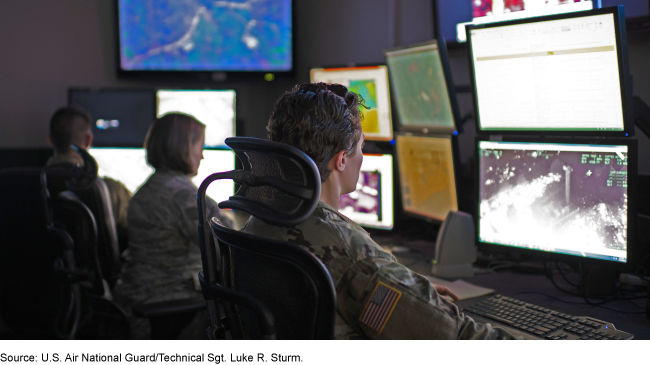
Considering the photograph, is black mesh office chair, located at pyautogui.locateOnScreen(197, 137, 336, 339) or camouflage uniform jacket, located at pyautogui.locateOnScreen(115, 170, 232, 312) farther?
camouflage uniform jacket, located at pyautogui.locateOnScreen(115, 170, 232, 312)

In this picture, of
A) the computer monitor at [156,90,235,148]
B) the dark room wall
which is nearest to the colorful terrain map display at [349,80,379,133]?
the dark room wall

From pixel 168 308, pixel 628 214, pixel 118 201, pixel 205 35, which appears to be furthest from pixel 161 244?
pixel 205 35

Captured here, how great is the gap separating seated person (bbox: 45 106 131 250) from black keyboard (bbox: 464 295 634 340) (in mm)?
1825

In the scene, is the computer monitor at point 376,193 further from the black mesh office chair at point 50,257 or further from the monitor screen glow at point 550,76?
the black mesh office chair at point 50,257

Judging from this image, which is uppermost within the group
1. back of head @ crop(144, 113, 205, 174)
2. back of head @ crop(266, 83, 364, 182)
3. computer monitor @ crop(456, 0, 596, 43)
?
computer monitor @ crop(456, 0, 596, 43)

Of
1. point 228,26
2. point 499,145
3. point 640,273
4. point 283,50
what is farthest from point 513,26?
point 228,26

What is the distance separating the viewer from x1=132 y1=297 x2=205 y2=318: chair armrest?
172cm

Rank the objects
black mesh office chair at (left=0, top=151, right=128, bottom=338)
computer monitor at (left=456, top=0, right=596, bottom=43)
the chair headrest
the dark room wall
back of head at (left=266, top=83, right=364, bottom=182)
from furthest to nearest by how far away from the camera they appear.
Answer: the dark room wall → black mesh office chair at (left=0, top=151, right=128, bottom=338) → computer monitor at (left=456, top=0, right=596, bottom=43) → back of head at (left=266, top=83, right=364, bottom=182) → the chair headrest

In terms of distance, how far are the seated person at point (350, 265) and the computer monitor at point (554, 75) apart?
2.39ft

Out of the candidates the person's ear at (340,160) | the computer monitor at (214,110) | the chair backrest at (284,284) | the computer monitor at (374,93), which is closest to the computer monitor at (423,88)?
the computer monitor at (374,93)

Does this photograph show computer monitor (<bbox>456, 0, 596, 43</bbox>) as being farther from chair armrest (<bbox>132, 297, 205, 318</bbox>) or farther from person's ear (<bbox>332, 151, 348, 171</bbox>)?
chair armrest (<bbox>132, 297, 205, 318</bbox>)

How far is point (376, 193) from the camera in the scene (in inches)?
88.0

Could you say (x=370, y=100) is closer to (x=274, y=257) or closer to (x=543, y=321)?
(x=543, y=321)
